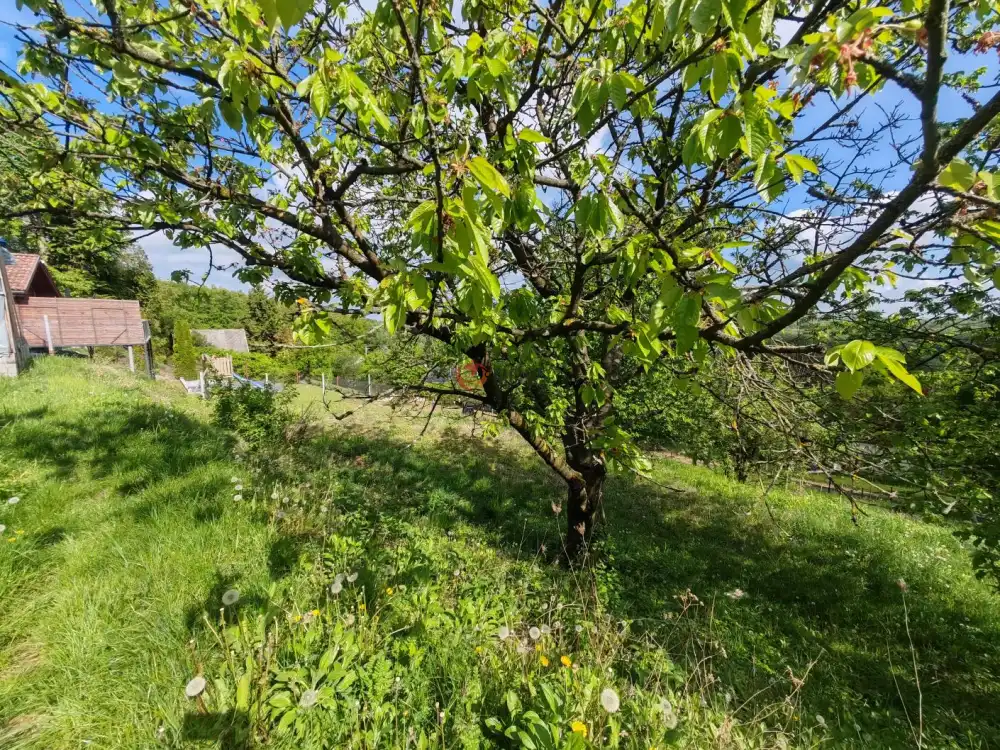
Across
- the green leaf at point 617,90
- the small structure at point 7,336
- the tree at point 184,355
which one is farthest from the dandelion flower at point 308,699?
the tree at point 184,355

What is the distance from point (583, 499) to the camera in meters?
5.05

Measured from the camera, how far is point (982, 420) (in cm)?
397

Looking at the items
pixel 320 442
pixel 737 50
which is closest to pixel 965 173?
pixel 737 50

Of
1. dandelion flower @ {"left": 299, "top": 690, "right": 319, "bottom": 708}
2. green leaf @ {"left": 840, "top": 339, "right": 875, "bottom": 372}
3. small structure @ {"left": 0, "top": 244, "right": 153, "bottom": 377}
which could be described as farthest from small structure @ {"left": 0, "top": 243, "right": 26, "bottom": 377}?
green leaf @ {"left": 840, "top": 339, "right": 875, "bottom": 372}

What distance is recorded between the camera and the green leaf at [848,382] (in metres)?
1.20

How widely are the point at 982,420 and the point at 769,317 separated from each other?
14.0 ft

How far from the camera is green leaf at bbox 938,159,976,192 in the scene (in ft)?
3.66

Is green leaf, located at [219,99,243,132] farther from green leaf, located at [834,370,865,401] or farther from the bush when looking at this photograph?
the bush

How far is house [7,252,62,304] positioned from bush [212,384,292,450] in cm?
1408

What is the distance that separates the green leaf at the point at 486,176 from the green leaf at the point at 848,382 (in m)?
1.20

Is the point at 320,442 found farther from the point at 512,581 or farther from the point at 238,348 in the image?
the point at 238,348

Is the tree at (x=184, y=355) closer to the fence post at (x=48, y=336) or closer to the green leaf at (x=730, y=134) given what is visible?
the fence post at (x=48, y=336)

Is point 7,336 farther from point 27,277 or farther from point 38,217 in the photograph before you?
point 27,277

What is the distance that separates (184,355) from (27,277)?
9.68 m
